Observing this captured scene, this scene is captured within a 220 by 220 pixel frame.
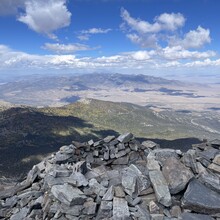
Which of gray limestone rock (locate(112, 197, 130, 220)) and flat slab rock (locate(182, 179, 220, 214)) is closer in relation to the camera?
gray limestone rock (locate(112, 197, 130, 220))

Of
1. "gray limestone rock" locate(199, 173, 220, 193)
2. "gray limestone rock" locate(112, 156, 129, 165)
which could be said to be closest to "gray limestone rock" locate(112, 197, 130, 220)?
"gray limestone rock" locate(199, 173, 220, 193)

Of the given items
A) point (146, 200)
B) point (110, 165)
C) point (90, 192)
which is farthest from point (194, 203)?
point (110, 165)

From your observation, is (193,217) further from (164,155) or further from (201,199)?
(164,155)

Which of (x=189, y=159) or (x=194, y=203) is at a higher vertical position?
(x=189, y=159)

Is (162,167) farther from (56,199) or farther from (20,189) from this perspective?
(20,189)

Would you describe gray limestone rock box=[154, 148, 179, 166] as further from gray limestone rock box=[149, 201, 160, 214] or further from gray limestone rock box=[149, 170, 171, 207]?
gray limestone rock box=[149, 201, 160, 214]

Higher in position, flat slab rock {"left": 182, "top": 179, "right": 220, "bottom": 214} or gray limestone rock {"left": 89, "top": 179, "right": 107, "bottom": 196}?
flat slab rock {"left": 182, "top": 179, "right": 220, "bottom": 214}
